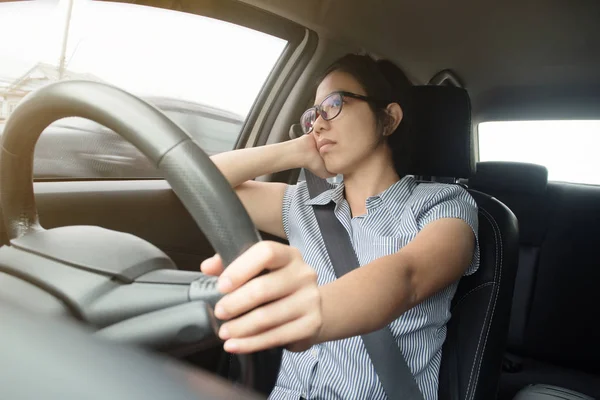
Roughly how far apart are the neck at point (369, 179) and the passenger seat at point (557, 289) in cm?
95

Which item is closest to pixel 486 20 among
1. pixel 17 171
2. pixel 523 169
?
pixel 523 169

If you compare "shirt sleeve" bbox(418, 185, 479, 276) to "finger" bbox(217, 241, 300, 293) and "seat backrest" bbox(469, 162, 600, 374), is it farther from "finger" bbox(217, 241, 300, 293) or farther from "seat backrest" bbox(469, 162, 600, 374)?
"seat backrest" bbox(469, 162, 600, 374)

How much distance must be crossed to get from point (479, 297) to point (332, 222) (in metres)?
0.41

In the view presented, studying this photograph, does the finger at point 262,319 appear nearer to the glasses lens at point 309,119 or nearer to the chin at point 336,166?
the chin at point 336,166

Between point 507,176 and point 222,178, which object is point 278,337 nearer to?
point 222,178

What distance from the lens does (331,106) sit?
1438mm

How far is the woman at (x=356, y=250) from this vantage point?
18.6 inches

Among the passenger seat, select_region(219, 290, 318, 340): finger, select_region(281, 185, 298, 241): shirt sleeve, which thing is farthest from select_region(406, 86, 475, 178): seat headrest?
select_region(219, 290, 318, 340): finger

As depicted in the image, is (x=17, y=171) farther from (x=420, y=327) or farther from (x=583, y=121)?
(x=583, y=121)

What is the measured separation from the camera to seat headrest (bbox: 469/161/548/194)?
213 centimetres

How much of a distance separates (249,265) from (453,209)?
2.84 feet

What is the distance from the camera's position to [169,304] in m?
0.55

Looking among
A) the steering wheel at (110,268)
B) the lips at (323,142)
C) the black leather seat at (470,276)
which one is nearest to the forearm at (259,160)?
the lips at (323,142)

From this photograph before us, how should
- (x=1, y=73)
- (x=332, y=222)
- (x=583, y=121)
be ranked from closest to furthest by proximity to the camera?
(x=1, y=73) < (x=332, y=222) < (x=583, y=121)
